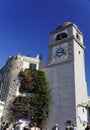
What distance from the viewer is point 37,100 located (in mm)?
26406

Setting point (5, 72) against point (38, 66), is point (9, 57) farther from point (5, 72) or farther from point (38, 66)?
point (38, 66)

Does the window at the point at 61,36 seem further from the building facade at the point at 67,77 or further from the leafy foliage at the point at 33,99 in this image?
the leafy foliage at the point at 33,99

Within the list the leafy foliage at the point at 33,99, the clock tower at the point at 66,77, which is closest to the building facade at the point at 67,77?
the clock tower at the point at 66,77

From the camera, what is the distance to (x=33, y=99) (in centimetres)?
2641

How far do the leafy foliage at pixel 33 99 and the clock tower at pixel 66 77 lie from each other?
889mm

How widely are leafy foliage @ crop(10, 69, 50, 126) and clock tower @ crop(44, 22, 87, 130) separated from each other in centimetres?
89

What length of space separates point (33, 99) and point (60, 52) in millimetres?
8219

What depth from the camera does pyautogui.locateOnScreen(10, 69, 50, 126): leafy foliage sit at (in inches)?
1003

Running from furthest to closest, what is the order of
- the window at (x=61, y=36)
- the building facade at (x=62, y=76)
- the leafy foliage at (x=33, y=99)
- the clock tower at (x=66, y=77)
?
the window at (x=61, y=36), the leafy foliage at (x=33, y=99), the building facade at (x=62, y=76), the clock tower at (x=66, y=77)

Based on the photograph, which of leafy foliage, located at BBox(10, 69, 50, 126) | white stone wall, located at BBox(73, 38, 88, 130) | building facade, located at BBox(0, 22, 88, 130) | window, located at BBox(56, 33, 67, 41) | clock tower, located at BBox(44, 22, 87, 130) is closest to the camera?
white stone wall, located at BBox(73, 38, 88, 130)

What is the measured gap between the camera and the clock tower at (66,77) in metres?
23.9

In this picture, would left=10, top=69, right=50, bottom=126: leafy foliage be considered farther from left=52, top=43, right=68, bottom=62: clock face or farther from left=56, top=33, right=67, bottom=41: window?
left=56, top=33, right=67, bottom=41: window

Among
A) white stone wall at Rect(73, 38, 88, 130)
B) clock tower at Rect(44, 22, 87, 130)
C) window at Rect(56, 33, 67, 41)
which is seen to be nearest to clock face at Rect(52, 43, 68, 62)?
clock tower at Rect(44, 22, 87, 130)

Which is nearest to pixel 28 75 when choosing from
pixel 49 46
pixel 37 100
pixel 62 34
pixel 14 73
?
pixel 14 73
